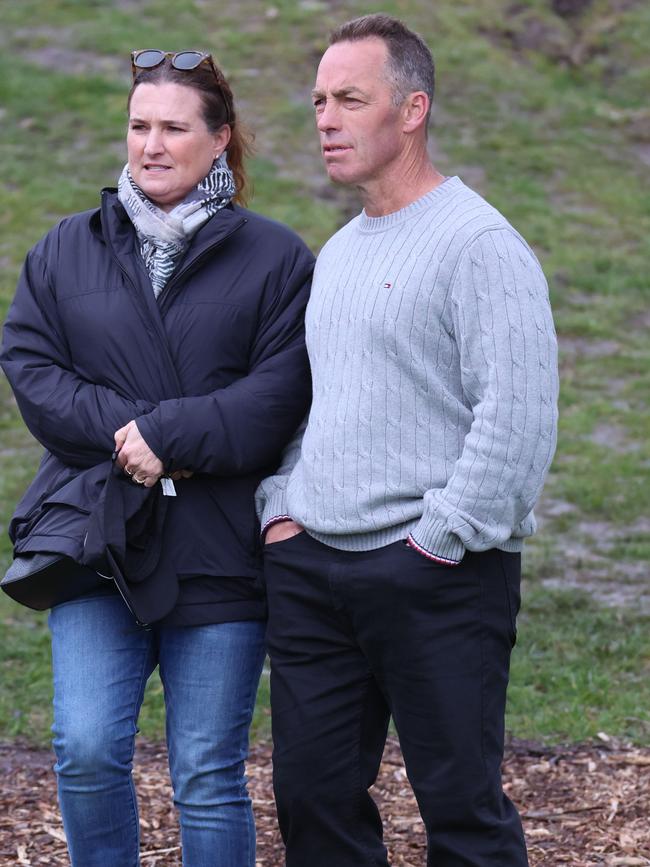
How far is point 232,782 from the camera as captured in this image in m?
3.18

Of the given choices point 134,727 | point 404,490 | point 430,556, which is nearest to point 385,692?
point 430,556

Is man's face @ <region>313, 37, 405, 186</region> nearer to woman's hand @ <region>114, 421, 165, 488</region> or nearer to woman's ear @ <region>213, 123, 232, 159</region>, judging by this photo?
woman's ear @ <region>213, 123, 232, 159</region>

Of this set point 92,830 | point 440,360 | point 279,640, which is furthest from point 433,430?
point 92,830

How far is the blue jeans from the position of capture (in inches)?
122

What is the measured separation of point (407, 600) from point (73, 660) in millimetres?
792

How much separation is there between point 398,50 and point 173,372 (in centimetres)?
91

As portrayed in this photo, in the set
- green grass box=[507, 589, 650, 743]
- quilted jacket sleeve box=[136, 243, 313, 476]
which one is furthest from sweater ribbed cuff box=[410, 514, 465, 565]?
green grass box=[507, 589, 650, 743]

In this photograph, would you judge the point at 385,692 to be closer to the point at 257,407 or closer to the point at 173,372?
the point at 257,407

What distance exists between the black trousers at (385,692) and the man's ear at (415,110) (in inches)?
38.1

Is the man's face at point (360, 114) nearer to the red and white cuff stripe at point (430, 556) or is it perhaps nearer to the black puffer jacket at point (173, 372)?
the black puffer jacket at point (173, 372)

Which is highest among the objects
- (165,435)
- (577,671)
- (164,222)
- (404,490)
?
(164,222)

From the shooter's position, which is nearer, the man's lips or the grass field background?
the man's lips

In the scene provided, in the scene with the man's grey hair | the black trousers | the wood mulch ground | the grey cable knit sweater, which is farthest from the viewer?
the wood mulch ground

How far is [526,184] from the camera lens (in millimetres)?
11289
